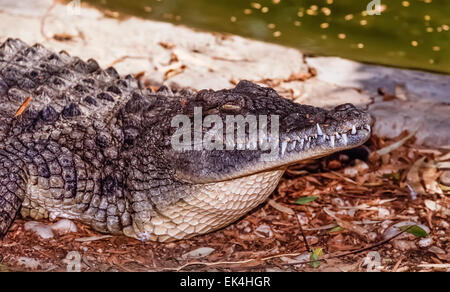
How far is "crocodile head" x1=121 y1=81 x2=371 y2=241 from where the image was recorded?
3.42 metres

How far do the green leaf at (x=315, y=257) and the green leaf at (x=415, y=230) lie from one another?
597 mm

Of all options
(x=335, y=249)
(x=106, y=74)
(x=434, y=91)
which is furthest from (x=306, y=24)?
(x=335, y=249)

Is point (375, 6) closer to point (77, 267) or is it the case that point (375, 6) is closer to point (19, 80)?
point (19, 80)

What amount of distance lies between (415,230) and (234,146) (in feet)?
4.31

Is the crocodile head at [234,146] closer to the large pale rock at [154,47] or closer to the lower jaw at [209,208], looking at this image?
the lower jaw at [209,208]

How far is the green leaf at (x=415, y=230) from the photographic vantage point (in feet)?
12.9

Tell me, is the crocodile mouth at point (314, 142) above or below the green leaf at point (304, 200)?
above

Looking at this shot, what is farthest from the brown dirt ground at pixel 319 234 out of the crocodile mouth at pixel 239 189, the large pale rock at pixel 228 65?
the large pale rock at pixel 228 65

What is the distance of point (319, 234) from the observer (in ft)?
Answer: 13.2

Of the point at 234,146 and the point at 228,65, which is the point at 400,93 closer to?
the point at 228,65

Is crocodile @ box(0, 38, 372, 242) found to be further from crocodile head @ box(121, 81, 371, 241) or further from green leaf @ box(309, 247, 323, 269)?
green leaf @ box(309, 247, 323, 269)

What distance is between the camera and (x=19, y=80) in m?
4.15

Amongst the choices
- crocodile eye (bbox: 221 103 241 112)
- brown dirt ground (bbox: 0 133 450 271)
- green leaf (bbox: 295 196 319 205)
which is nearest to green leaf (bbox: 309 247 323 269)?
brown dirt ground (bbox: 0 133 450 271)

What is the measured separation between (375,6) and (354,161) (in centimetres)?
339
